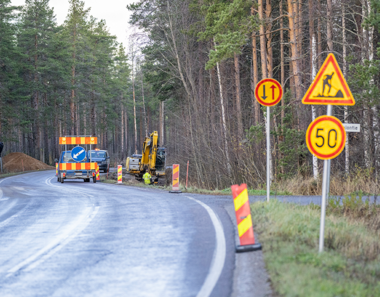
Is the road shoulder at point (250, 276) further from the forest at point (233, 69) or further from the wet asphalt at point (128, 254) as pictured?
the forest at point (233, 69)

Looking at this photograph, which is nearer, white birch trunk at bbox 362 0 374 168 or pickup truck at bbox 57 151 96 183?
white birch trunk at bbox 362 0 374 168

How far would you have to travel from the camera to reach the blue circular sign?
2638cm

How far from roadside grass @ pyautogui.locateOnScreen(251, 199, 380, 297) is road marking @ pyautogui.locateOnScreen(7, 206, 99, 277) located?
3.39 meters

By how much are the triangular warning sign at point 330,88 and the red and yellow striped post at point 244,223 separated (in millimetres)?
1793

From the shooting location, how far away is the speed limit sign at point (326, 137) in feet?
22.4

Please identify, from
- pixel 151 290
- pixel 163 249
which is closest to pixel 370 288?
pixel 151 290

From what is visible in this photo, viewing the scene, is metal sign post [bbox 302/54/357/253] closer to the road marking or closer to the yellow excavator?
the road marking

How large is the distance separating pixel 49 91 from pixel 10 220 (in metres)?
53.2

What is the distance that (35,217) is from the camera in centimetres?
1170

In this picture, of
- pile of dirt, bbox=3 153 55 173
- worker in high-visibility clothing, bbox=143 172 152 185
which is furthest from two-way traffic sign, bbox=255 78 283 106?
pile of dirt, bbox=3 153 55 173

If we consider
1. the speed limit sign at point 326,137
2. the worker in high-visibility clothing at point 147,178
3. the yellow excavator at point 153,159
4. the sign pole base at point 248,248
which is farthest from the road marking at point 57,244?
the yellow excavator at point 153,159

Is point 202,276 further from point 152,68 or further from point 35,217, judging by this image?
point 152,68

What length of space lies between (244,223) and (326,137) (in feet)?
6.01

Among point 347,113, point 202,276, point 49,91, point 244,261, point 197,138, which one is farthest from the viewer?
point 49,91
